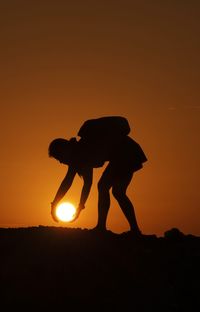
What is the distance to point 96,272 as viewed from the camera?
995 centimetres

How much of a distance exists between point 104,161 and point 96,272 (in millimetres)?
2219

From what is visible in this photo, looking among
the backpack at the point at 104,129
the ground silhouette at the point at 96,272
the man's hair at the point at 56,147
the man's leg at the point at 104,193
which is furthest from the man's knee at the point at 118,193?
the man's hair at the point at 56,147

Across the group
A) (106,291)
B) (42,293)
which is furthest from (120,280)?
(42,293)

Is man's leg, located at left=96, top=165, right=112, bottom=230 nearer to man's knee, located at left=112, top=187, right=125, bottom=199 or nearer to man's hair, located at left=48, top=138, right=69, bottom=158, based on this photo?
man's knee, located at left=112, top=187, right=125, bottom=199

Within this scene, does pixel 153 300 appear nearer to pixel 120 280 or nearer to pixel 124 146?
pixel 120 280

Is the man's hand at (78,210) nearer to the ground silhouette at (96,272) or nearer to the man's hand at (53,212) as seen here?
the man's hand at (53,212)

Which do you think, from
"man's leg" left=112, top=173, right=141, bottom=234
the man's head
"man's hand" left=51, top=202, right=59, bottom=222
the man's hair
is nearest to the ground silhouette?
"man's leg" left=112, top=173, right=141, bottom=234

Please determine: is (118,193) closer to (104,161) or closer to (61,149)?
(104,161)

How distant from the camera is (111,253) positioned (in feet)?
34.6

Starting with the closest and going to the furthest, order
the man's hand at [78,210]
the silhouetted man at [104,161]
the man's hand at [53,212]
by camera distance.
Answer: the man's hand at [53,212], the man's hand at [78,210], the silhouetted man at [104,161]

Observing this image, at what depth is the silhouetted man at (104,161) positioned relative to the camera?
10.9m

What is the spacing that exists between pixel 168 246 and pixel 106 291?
7.07 feet

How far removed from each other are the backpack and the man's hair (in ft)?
2.22

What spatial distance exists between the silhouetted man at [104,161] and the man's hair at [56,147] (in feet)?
0.37
